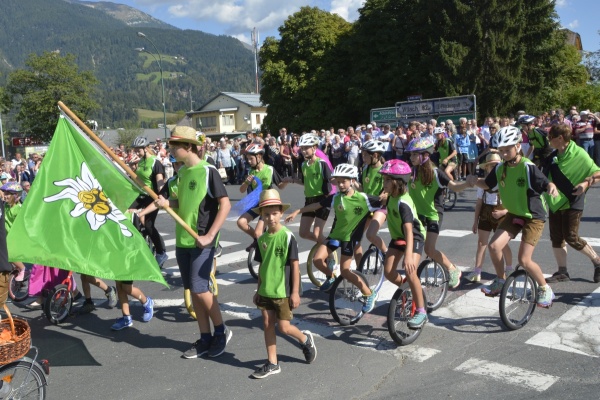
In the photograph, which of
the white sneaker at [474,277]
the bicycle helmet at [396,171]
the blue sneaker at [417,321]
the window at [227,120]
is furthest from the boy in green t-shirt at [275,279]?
the window at [227,120]

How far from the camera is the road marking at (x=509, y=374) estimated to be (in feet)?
16.2

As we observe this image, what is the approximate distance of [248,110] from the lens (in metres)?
100

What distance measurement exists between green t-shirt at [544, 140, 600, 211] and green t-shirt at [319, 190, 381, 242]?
Result: 2324 millimetres

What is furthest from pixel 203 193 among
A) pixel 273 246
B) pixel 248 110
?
pixel 248 110

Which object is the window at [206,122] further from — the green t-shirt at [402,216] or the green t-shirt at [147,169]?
the green t-shirt at [402,216]

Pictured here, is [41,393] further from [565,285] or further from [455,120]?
[455,120]

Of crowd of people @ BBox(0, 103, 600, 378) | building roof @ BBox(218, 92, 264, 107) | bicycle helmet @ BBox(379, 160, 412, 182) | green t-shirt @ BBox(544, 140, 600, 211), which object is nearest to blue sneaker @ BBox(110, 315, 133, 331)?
crowd of people @ BBox(0, 103, 600, 378)

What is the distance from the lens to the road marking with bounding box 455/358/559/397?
195 inches

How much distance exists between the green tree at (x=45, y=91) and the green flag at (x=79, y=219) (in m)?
84.1

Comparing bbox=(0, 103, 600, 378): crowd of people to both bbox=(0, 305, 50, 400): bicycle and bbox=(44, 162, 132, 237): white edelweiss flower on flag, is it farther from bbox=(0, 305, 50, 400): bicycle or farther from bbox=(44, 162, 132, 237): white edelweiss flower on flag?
bbox=(0, 305, 50, 400): bicycle

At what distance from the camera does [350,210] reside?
6.93 m

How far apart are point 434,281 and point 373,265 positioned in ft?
3.76


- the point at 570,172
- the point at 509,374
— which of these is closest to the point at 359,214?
the point at 509,374

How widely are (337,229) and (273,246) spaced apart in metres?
1.77
